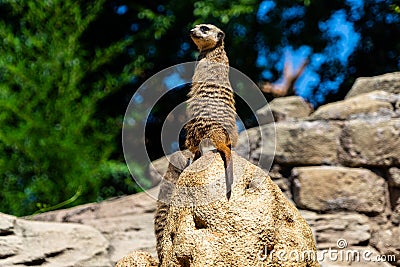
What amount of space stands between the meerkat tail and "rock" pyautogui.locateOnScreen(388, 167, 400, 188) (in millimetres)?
1900

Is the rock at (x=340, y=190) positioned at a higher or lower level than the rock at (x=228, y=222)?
higher

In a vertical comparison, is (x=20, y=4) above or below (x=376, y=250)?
above

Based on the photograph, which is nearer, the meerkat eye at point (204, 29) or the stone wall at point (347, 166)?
the meerkat eye at point (204, 29)

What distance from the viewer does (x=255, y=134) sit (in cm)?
438

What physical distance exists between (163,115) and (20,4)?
6.41 ft

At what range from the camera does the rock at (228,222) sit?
6.83 feet

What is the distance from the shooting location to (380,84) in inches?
170

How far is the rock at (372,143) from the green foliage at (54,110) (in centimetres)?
266

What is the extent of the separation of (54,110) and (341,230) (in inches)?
134

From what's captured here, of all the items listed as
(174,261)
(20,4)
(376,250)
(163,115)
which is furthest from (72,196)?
(174,261)

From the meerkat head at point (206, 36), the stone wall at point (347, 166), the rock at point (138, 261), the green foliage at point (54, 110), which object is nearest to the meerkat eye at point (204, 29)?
the meerkat head at point (206, 36)

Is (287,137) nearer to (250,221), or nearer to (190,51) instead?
(250,221)

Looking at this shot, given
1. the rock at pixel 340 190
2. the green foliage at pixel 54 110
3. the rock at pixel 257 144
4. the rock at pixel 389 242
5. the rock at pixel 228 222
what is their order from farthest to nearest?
the green foliage at pixel 54 110, the rock at pixel 257 144, the rock at pixel 340 190, the rock at pixel 389 242, the rock at pixel 228 222

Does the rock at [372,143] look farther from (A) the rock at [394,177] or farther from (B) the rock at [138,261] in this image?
(B) the rock at [138,261]
